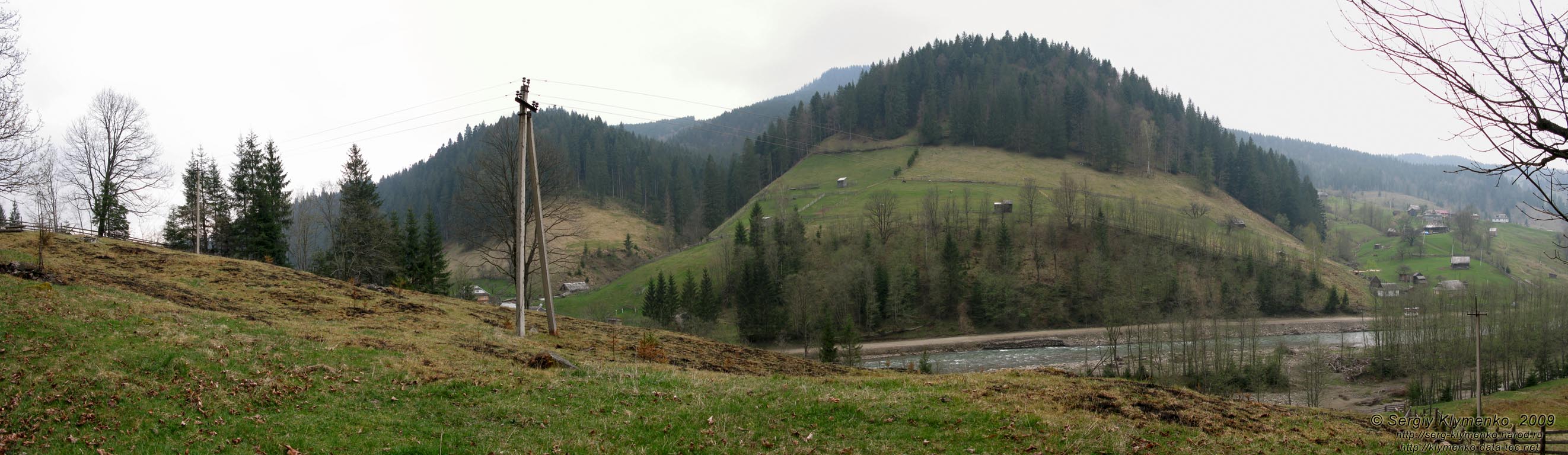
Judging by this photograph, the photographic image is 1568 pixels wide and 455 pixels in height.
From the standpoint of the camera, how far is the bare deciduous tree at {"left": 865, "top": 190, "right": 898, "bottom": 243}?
103869 mm

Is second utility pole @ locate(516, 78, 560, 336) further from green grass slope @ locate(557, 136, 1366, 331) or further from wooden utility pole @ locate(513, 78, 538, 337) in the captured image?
green grass slope @ locate(557, 136, 1366, 331)

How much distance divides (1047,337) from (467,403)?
84.5 m

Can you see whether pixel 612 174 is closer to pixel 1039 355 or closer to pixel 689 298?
pixel 689 298

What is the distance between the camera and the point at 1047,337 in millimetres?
86750

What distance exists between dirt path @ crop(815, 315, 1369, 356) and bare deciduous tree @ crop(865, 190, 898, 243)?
69.7 feet

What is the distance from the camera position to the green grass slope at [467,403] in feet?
33.8

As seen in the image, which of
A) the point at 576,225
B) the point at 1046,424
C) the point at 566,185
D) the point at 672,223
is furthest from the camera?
the point at 672,223

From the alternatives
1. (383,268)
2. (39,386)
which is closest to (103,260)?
(39,386)

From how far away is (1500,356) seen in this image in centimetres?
5678

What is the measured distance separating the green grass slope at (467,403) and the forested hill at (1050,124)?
461 feet

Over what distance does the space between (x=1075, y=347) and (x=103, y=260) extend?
8317 cm

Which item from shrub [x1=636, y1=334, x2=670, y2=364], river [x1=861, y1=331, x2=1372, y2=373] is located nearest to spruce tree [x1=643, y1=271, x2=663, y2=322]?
river [x1=861, y1=331, x2=1372, y2=373]

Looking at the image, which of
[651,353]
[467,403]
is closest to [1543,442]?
[467,403]

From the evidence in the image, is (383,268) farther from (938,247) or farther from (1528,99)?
(938,247)
